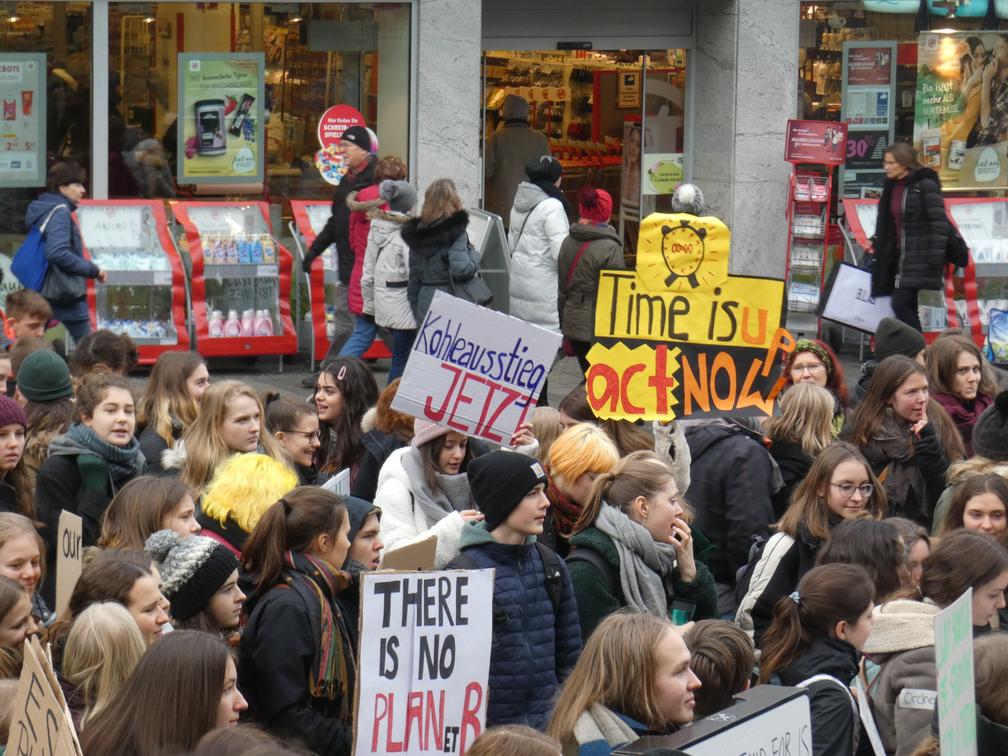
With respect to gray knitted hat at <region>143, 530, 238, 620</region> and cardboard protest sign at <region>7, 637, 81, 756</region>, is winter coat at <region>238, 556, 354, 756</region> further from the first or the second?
cardboard protest sign at <region>7, 637, 81, 756</region>

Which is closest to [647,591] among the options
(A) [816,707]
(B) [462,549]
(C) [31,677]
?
(B) [462,549]

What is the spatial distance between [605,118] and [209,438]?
37.2 ft

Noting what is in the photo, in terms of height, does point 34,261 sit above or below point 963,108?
below

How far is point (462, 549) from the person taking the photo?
5.66m

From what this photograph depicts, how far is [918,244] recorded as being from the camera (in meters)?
13.3

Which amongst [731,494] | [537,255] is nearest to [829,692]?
[731,494]

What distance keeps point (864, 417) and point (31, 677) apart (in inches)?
201

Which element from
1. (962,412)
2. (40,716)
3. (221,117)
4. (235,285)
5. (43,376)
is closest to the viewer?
(40,716)

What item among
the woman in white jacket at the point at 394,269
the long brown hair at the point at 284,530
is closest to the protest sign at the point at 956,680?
the long brown hair at the point at 284,530

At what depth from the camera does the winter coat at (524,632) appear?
545 cm

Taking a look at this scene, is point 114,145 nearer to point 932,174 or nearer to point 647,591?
point 932,174

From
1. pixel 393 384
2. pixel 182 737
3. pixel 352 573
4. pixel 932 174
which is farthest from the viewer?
pixel 932 174

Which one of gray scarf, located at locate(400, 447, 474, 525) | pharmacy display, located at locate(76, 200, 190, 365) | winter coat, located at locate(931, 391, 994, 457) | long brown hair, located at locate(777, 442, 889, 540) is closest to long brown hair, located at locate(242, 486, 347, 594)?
gray scarf, located at locate(400, 447, 474, 525)

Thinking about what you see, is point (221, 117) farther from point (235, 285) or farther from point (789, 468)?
point (789, 468)
